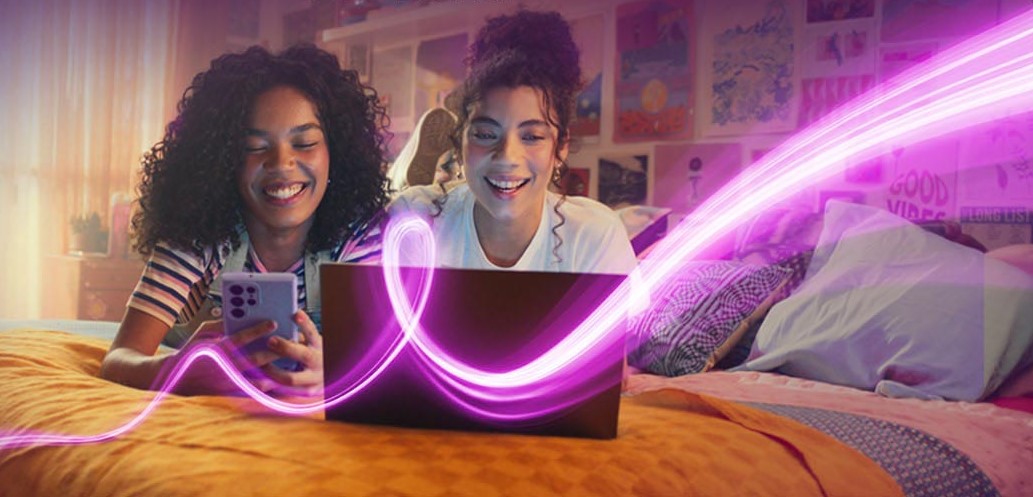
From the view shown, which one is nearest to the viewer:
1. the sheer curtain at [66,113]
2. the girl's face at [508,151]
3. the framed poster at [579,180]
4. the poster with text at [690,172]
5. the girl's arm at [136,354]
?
the girl's arm at [136,354]

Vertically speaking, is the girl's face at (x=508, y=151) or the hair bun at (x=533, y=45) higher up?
the hair bun at (x=533, y=45)

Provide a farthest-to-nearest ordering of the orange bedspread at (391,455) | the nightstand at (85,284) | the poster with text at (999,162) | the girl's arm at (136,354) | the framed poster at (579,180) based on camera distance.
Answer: the nightstand at (85,284) → the framed poster at (579,180) → the poster with text at (999,162) → the girl's arm at (136,354) → the orange bedspread at (391,455)

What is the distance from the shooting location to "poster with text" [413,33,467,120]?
1592 millimetres

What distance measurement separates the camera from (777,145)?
149 cm

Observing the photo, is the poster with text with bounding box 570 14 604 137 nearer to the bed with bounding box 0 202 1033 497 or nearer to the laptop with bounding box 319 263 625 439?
the bed with bounding box 0 202 1033 497

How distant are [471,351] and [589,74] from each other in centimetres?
100

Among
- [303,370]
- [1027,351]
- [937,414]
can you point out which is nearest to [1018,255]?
[1027,351]

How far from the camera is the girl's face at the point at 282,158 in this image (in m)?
1.00

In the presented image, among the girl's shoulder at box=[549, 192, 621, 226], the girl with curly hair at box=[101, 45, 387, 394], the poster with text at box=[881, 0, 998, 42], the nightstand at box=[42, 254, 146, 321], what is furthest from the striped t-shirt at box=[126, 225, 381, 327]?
the nightstand at box=[42, 254, 146, 321]

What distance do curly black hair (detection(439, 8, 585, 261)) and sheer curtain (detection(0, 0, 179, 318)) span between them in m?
1.15

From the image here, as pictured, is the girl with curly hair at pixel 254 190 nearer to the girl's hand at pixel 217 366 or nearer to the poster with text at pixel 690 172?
the girl's hand at pixel 217 366

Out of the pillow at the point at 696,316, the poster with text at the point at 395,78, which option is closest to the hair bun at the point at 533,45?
the pillow at the point at 696,316

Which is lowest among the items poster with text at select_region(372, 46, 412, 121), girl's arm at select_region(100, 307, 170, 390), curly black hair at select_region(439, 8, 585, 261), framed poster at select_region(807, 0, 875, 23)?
girl's arm at select_region(100, 307, 170, 390)

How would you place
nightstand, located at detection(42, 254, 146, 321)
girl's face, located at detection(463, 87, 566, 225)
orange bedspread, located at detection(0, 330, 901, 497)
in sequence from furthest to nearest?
nightstand, located at detection(42, 254, 146, 321)
girl's face, located at detection(463, 87, 566, 225)
orange bedspread, located at detection(0, 330, 901, 497)
